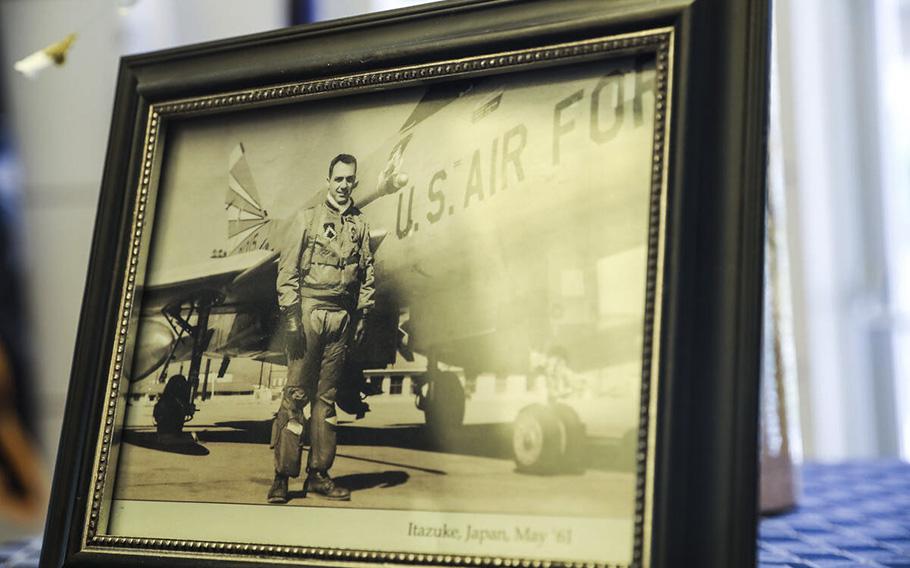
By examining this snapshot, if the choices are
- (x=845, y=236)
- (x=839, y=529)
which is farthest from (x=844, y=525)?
(x=845, y=236)

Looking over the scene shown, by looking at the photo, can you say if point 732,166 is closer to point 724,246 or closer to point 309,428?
point 724,246

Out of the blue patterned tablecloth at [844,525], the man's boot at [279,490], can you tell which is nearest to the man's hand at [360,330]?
the man's boot at [279,490]

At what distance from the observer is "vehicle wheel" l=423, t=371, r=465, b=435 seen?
55 centimetres

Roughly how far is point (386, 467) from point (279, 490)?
80 millimetres

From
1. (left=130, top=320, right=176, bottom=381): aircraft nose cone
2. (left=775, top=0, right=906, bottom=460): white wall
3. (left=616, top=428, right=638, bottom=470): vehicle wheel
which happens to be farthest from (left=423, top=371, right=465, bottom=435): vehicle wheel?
(left=775, top=0, right=906, bottom=460): white wall

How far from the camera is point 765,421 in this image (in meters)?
0.76

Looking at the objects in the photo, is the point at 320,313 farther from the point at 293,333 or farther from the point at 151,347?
the point at 151,347

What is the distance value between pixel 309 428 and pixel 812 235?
1560 mm

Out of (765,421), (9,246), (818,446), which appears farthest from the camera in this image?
(818,446)

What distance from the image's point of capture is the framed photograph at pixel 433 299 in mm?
507

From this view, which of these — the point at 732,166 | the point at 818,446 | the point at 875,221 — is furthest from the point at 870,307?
the point at 732,166

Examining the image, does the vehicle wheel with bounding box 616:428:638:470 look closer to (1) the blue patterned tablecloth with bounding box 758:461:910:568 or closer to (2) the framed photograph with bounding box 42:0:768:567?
(2) the framed photograph with bounding box 42:0:768:567

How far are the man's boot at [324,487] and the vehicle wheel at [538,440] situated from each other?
0.12 metres

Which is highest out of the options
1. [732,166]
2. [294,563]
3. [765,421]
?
[732,166]
